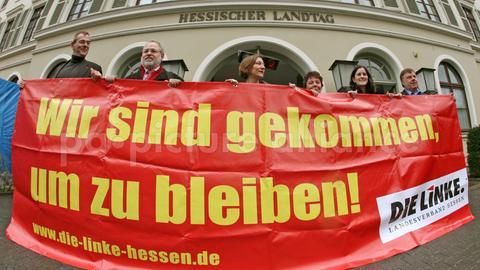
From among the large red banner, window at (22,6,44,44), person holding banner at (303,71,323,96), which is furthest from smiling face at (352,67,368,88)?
window at (22,6,44,44)

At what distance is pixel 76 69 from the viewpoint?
10.7 feet

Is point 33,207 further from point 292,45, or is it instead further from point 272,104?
point 292,45

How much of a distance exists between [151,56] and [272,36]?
26.4 feet

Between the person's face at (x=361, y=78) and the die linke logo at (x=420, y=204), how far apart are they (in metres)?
1.27

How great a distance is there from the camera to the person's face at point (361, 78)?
3311mm

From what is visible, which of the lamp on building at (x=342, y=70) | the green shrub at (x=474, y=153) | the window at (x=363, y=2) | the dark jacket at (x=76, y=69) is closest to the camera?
Answer: the dark jacket at (x=76, y=69)

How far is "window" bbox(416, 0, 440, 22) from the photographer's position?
43.3 ft

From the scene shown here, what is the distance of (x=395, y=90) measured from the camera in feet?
37.6

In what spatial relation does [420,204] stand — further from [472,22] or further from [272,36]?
[472,22]

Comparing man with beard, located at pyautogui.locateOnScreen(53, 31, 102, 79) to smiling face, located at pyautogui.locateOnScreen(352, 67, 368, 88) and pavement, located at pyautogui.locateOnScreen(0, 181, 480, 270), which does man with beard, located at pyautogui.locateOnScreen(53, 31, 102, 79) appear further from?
smiling face, located at pyautogui.locateOnScreen(352, 67, 368, 88)

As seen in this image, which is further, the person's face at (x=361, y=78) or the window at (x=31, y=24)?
the window at (x=31, y=24)

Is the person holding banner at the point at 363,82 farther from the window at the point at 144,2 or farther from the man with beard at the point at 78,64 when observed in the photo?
the window at the point at 144,2

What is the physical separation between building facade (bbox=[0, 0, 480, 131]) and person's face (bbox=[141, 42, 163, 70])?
7025 millimetres

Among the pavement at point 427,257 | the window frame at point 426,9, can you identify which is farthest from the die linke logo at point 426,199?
the window frame at point 426,9
